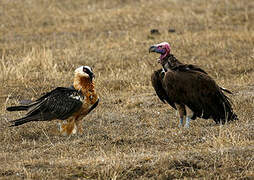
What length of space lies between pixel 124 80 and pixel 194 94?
371cm

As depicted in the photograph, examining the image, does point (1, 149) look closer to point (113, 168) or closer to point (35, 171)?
point (35, 171)

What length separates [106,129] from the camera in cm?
828

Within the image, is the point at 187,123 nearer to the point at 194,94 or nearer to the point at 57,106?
the point at 194,94

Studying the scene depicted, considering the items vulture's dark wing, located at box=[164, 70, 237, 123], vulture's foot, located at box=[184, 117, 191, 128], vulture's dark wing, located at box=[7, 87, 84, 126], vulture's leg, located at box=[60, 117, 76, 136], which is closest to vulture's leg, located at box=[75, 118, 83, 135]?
vulture's leg, located at box=[60, 117, 76, 136]

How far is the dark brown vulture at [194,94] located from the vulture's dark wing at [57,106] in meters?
1.21

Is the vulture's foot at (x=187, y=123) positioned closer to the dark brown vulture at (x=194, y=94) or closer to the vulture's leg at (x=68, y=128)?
the dark brown vulture at (x=194, y=94)

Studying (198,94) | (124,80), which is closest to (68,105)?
(198,94)

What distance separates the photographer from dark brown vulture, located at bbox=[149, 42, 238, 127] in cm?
793

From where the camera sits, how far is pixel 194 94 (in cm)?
798

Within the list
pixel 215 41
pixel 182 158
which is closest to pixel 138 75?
pixel 215 41

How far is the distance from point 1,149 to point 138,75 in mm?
5114

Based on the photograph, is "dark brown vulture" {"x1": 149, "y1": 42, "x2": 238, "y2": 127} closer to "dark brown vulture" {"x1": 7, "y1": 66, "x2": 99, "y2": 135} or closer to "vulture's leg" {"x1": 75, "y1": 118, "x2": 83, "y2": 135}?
"dark brown vulture" {"x1": 7, "y1": 66, "x2": 99, "y2": 135}

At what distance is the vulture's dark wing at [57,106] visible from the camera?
7.83 meters

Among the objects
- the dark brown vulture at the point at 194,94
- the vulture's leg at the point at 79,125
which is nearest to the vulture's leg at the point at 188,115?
the dark brown vulture at the point at 194,94
